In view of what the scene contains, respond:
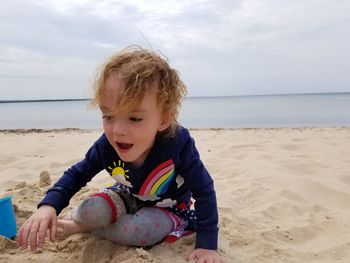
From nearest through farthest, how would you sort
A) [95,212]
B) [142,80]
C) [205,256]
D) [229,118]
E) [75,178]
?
1. [142,80]
2. [205,256]
3. [95,212]
4. [75,178]
5. [229,118]

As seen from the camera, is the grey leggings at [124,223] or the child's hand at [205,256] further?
the grey leggings at [124,223]

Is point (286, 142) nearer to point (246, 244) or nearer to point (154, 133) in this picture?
point (246, 244)

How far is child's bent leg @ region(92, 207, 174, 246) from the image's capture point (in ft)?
5.68

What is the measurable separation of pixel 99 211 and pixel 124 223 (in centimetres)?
13

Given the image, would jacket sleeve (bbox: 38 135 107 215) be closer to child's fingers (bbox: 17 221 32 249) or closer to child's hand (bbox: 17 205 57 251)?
child's hand (bbox: 17 205 57 251)

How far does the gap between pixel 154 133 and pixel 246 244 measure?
2.51 ft

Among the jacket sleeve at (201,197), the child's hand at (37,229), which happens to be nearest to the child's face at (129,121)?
the jacket sleeve at (201,197)

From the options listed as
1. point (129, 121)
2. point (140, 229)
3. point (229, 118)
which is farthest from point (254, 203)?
point (229, 118)

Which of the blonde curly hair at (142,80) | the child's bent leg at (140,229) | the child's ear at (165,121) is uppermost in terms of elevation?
the blonde curly hair at (142,80)

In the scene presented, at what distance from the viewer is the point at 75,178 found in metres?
1.92

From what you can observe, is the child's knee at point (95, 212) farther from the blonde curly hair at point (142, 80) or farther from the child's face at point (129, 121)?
the blonde curly hair at point (142, 80)

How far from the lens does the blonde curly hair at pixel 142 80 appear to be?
1.50m

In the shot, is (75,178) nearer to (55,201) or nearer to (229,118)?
(55,201)

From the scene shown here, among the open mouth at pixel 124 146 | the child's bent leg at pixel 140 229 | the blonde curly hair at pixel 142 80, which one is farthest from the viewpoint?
the child's bent leg at pixel 140 229
